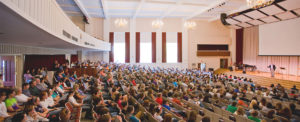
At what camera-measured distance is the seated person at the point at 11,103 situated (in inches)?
158

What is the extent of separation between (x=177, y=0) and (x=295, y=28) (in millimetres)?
10154

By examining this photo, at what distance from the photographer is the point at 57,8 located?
213 inches

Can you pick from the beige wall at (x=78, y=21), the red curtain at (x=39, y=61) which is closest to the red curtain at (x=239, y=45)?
the beige wall at (x=78, y=21)

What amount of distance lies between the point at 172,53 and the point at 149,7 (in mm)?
7251

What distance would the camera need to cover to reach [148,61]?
73.4 feet

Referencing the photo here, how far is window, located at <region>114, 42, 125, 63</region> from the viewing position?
71.6 feet

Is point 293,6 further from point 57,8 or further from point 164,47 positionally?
point 57,8

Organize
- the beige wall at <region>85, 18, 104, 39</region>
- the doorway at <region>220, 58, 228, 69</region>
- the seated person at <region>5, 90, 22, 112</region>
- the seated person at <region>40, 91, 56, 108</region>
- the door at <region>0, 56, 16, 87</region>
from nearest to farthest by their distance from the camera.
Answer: the seated person at <region>5, 90, 22, 112</region>, the seated person at <region>40, 91, 56, 108</region>, the door at <region>0, 56, 16, 87</region>, the beige wall at <region>85, 18, 104, 39</region>, the doorway at <region>220, 58, 228, 69</region>

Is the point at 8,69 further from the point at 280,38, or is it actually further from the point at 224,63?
the point at 224,63

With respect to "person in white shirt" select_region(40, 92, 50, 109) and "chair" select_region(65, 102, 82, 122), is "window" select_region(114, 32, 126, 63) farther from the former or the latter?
"person in white shirt" select_region(40, 92, 50, 109)

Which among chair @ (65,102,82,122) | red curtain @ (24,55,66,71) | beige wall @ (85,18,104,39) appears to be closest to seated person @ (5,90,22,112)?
chair @ (65,102,82,122)

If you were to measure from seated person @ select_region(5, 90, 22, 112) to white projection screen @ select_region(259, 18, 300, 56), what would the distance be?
18.4 metres

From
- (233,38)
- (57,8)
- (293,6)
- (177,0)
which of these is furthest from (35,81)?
(233,38)

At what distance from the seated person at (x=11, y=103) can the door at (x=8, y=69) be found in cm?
602
